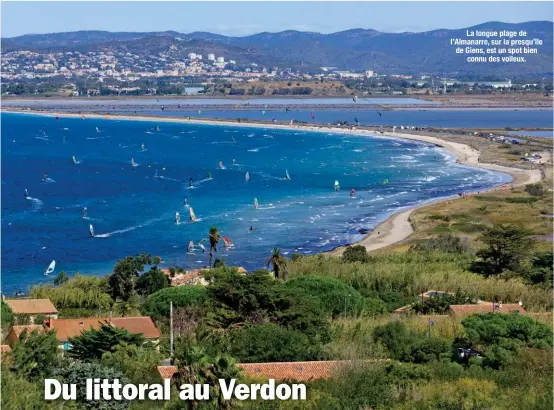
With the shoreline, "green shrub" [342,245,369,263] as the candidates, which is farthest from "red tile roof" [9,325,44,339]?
the shoreline

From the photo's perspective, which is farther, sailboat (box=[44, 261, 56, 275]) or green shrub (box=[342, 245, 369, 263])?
sailboat (box=[44, 261, 56, 275])

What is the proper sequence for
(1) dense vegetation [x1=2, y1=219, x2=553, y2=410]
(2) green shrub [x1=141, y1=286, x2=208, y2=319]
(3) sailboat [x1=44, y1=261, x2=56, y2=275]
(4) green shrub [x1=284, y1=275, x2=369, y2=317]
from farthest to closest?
(3) sailboat [x1=44, y1=261, x2=56, y2=275]
(4) green shrub [x1=284, y1=275, x2=369, y2=317]
(2) green shrub [x1=141, y1=286, x2=208, y2=319]
(1) dense vegetation [x1=2, y1=219, x2=553, y2=410]

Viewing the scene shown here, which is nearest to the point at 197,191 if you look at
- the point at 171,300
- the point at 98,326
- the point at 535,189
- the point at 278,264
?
the point at 535,189

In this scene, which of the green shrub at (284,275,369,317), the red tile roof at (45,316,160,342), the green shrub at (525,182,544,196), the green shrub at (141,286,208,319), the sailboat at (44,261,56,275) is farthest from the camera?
the green shrub at (525,182,544,196)

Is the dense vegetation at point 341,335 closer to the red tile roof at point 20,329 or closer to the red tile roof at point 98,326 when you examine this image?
the red tile roof at point 98,326

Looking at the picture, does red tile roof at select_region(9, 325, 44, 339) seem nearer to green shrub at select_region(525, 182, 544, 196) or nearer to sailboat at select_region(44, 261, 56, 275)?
sailboat at select_region(44, 261, 56, 275)

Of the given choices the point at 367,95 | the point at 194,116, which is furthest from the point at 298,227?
the point at 367,95

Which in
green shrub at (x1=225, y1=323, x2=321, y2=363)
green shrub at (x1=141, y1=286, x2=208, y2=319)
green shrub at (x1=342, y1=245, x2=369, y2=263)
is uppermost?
green shrub at (x1=225, y1=323, x2=321, y2=363)

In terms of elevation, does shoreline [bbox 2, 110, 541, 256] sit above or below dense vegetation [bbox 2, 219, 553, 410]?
below

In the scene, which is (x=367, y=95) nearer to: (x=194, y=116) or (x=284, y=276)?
(x=194, y=116)

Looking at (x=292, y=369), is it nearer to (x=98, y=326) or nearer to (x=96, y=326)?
(x=98, y=326)
